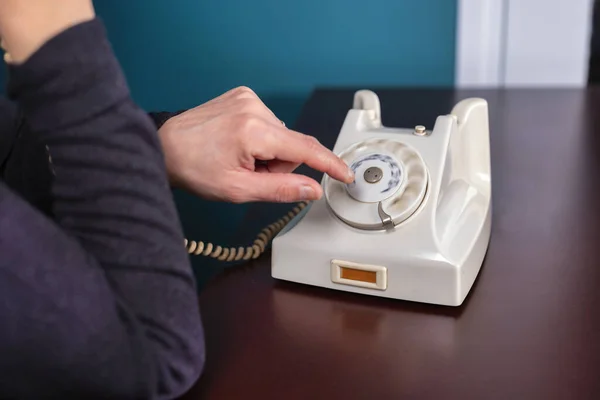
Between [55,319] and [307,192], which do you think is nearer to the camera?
[55,319]

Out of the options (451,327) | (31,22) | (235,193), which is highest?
(31,22)

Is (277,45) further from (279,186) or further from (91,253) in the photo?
(91,253)

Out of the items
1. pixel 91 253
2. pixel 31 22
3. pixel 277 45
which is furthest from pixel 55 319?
pixel 277 45

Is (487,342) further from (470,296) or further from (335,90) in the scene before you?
(335,90)

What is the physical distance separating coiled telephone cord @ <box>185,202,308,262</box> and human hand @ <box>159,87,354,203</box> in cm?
7

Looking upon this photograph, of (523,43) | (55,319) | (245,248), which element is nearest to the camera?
(55,319)

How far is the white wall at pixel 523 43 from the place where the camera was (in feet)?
4.47

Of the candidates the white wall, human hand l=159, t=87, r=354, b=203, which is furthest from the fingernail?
the white wall

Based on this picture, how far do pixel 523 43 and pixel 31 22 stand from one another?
1.09m

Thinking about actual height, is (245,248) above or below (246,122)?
below

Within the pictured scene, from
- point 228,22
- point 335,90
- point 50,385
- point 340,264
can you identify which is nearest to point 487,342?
point 340,264

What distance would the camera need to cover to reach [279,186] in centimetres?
69

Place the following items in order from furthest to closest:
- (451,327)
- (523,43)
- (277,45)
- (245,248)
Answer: (277,45) < (523,43) < (245,248) < (451,327)

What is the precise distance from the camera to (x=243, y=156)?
2.26 feet
